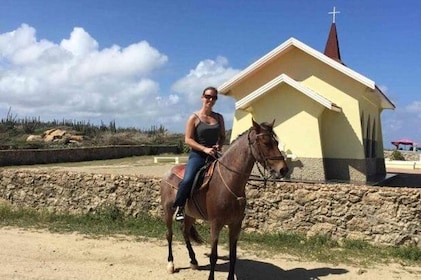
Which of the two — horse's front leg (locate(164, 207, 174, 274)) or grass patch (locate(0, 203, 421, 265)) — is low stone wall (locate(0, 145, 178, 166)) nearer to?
grass patch (locate(0, 203, 421, 265))

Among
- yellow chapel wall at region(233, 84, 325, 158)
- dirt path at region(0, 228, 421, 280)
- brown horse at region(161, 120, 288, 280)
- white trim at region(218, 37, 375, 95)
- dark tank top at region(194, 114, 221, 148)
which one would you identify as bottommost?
dirt path at region(0, 228, 421, 280)

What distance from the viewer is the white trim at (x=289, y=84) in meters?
17.0

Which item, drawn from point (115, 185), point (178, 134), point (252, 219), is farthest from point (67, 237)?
point (178, 134)

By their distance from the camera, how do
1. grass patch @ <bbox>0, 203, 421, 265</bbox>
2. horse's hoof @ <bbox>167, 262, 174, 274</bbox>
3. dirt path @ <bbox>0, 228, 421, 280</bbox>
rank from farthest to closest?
grass patch @ <bbox>0, 203, 421, 265</bbox>
horse's hoof @ <bbox>167, 262, 174, 274</bbox>
dirt path @ <bbox>0, 228, 421, 280</bbox>

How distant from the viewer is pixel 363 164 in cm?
1812

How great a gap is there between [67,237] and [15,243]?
1.07 metres

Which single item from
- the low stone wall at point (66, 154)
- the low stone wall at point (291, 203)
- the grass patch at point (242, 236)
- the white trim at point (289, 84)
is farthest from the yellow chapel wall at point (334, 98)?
the low stone wall at point (66, 154)

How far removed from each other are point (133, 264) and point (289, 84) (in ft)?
37.3

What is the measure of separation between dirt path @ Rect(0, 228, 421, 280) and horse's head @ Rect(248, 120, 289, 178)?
214 centimetres

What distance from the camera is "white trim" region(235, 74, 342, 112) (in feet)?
55.7

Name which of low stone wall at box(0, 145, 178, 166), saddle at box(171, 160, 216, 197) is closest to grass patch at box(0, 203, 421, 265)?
saddle at box(171, 160, 216, 197)

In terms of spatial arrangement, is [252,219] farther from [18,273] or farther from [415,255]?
[18,273]

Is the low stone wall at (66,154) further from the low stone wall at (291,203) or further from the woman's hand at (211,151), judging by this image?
the woman's hand at (211,151)

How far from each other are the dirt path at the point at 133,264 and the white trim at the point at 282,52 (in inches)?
413
